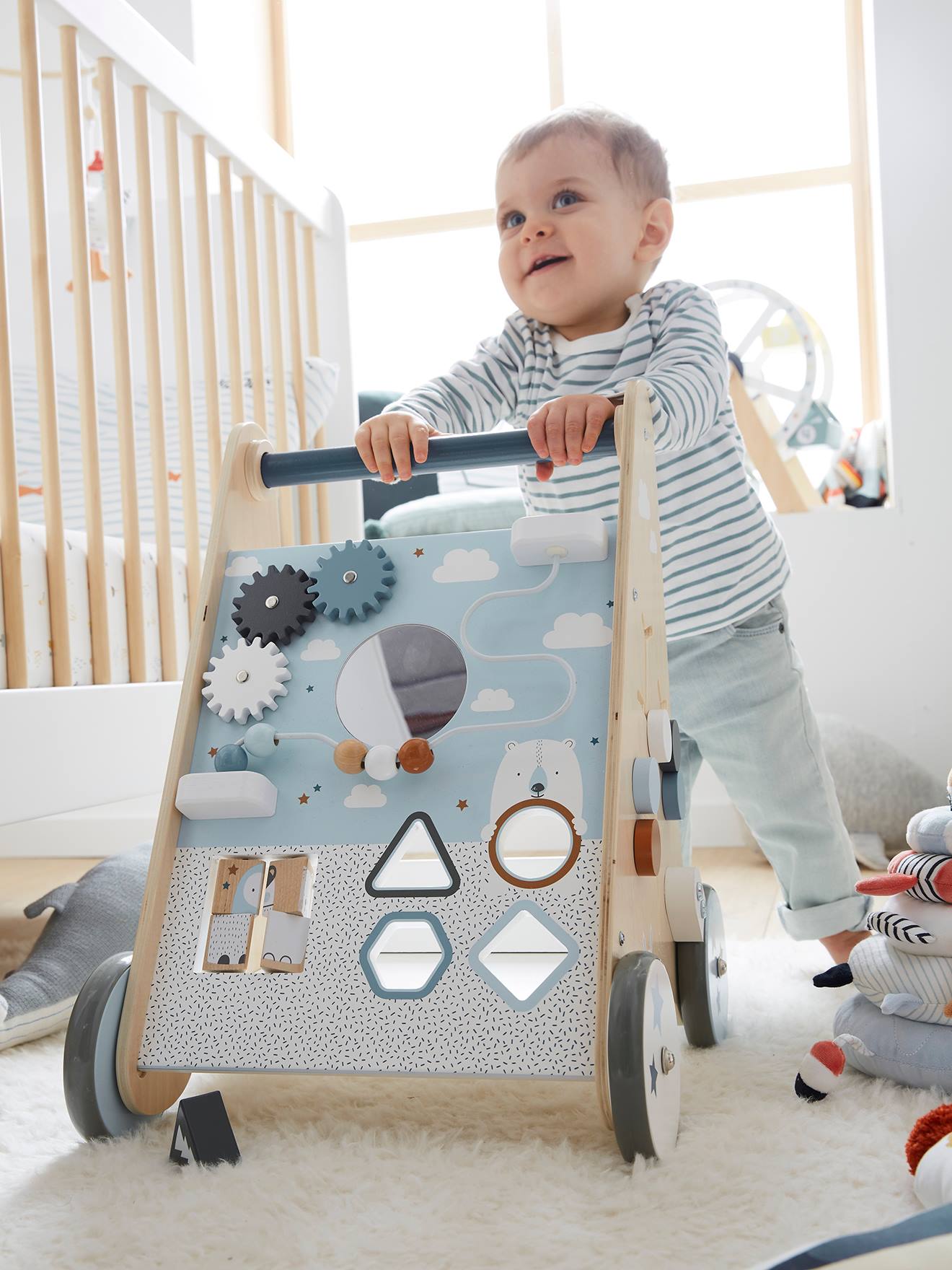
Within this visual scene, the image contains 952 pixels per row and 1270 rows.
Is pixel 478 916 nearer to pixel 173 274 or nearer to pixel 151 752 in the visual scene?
pixel 151 752

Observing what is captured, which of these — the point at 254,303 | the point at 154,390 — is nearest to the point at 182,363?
the point at 154,390

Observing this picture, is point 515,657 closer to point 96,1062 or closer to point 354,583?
point 354,583

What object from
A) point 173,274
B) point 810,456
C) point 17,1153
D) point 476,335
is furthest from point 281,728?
point 476,335

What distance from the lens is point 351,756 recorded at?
2.60ft

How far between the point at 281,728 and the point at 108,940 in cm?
42

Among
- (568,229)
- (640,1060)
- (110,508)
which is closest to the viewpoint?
(640,1060)

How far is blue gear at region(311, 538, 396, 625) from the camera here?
869 millimetres

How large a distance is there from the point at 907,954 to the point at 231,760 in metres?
0.50

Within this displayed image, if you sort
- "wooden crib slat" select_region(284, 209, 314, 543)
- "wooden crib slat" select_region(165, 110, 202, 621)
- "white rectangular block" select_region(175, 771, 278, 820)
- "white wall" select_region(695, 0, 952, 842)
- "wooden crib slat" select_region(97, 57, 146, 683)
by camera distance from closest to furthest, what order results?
1. "white rectangular block" select_region(175, 771, 278, 820)
2. "wooden crib slat" select_region(97, 57, 146, 683)
3. "wooden crib slat" select_region(165, 110, 202, 621)
4. "wooden crib slat" select_region(284, 209, 314, 543)
5. "white wall" select_region(695, 0, 952, 842)

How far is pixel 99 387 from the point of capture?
164cm

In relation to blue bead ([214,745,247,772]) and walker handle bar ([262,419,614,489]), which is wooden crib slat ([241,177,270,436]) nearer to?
walker handle bar ([262,419,614,489])

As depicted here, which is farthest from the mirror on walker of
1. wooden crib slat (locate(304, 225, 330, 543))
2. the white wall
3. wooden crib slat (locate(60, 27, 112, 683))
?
the white wall

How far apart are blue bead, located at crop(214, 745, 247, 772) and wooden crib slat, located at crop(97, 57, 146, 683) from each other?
0.48 meters

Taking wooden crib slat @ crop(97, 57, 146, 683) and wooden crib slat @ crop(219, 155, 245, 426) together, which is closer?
wooden crib slat @ crop(97, 57, 146, 683)
